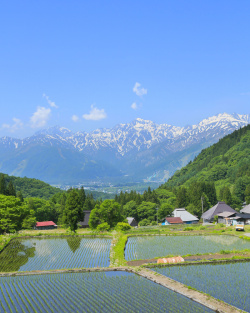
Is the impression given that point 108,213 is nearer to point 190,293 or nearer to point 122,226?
point 122,226

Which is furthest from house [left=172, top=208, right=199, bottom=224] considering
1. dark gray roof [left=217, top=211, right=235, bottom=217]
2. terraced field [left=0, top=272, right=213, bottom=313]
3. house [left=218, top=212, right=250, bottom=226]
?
terraced field [left=0, top=272, right=213, bottom=313]

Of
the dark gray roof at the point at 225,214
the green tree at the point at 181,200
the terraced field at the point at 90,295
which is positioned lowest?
the terraced field at the point at 90,295

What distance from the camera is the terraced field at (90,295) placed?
25.2m

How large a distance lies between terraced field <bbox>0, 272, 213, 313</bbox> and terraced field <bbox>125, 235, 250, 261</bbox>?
12.2 metres

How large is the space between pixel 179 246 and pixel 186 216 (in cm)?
4842

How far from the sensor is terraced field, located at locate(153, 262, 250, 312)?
1048 inches

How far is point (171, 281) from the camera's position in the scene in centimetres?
3142

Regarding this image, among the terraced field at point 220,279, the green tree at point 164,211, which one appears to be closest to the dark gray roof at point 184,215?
the green tree at point 164,211

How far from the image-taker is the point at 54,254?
49031 millimetres

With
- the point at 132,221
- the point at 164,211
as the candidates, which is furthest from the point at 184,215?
the point at 132,221

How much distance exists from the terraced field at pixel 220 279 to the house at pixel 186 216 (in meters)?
60.8

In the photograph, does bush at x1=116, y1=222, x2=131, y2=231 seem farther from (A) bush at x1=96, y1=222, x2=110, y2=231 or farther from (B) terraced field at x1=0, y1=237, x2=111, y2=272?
(B) terraced field at x1=0, y1=237, x2=111, y2=272

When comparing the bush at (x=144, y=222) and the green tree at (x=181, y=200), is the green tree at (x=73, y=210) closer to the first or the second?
the bush at (x=144, y=222)

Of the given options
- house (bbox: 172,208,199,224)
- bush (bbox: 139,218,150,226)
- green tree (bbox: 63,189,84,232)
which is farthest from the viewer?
bush (bbox: 139,218,150,226)
